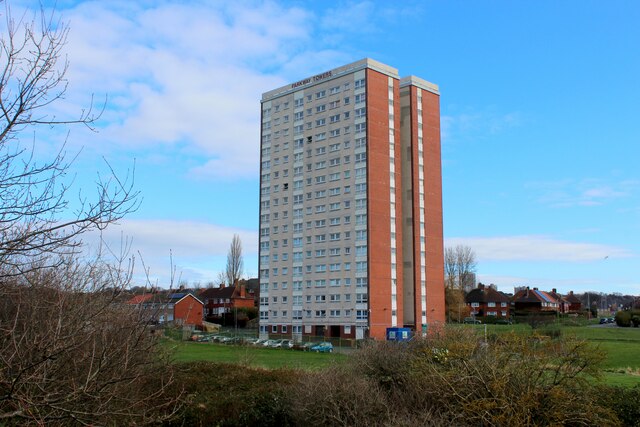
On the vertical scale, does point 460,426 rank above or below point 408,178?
below

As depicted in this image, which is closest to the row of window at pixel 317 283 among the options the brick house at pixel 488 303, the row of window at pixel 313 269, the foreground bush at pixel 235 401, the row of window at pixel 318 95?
the row of window at pixel 313 269

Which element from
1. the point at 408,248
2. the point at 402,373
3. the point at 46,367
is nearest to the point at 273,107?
the point at 408,248

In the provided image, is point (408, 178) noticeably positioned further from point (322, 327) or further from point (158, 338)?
point (158, 338)

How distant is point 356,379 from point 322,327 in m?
→ 64.0

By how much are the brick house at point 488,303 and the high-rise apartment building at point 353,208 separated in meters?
49.1

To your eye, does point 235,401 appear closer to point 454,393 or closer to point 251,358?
point 454,393

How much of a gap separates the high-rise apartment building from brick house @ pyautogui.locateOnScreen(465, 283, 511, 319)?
49080 millimetres

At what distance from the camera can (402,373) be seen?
1438 centimetres

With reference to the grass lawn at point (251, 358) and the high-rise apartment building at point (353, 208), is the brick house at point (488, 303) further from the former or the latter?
the grass lawn at point (251, 358)

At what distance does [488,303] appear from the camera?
410ft

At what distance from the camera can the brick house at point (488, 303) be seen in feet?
408

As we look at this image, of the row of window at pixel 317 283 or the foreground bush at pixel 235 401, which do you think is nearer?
the foreground bush at pixel 235 401

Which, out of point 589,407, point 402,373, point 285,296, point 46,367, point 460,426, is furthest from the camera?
point 285,296

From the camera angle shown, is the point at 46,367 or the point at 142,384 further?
the point at 142,384
